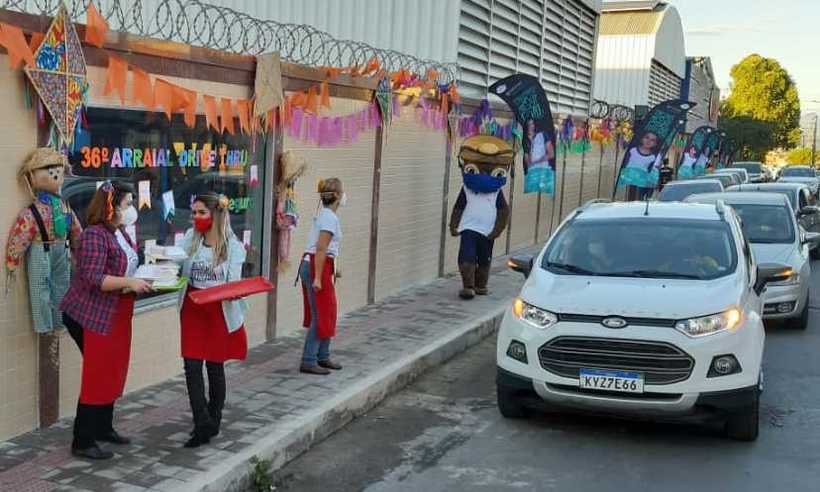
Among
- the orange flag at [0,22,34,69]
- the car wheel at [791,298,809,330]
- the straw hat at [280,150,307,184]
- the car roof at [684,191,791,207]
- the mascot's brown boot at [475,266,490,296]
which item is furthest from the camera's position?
the car roof at [684,191,791,207]

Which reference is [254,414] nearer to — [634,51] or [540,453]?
[540,453]

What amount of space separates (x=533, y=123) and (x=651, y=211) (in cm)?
621

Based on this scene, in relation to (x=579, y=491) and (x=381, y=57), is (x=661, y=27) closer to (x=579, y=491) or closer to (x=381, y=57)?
(x=381, y=57)

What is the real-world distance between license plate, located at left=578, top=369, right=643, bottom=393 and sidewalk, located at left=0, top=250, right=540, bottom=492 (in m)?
1.78

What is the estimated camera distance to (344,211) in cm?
1000

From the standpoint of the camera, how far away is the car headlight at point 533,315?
649cm

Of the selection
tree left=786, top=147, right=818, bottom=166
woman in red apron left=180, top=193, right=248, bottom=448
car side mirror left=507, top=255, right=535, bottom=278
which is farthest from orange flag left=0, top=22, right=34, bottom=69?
tree left=786, top=147, right=818, bottom=166

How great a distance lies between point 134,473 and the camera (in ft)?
17.1

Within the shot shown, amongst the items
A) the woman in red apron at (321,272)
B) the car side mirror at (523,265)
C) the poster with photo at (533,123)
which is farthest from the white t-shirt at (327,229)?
the poster with photo at (533,123)

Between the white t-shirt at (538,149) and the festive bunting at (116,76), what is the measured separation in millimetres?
8875

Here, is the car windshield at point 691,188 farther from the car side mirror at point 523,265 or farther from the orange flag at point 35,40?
the orange flag at point 35,40

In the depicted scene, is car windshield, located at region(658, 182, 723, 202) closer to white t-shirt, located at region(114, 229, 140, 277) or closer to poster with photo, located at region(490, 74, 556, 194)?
poster with photo, located at region(490, 74, 556, 194)

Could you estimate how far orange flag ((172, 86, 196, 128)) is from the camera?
22.2ft

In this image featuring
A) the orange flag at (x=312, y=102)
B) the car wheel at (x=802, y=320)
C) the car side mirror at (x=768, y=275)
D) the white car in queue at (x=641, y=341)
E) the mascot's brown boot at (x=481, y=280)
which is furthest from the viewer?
the mascot's brown boot at (x=481, y=280)
